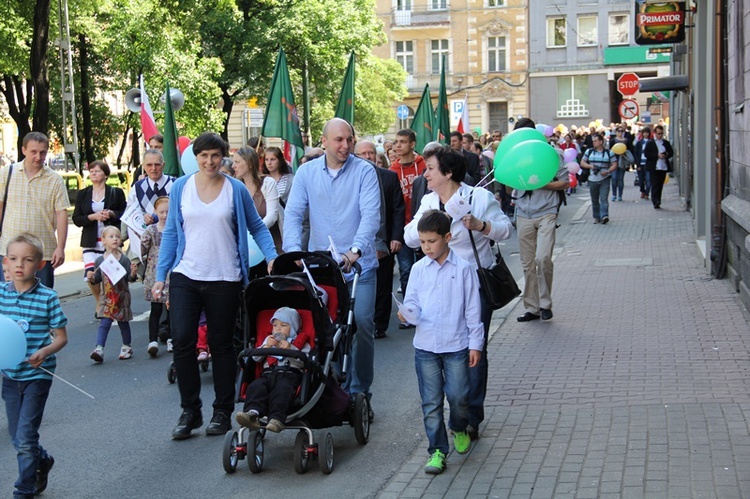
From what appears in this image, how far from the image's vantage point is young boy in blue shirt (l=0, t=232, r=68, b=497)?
18.5 ft

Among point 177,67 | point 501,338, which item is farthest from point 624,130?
point 501,338

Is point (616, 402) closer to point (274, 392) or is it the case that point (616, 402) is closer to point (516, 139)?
point (516, 139)

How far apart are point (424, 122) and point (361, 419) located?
11.1m

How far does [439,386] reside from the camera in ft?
19.8

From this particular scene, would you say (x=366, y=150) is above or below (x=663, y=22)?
below

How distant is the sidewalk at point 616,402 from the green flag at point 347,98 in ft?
10.1

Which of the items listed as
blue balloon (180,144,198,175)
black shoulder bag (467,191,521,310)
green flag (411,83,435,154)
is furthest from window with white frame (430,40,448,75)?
black shoulder bag (467,191,521,310)

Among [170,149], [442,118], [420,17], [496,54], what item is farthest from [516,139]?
[420,17]

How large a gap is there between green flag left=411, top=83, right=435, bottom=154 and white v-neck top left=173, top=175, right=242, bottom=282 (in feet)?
34.2

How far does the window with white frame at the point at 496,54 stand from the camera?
69812 mm

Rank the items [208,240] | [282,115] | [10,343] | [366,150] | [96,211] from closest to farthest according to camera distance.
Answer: [10,343] < [208,240] < [366,150] < [96,211] < [282,115]

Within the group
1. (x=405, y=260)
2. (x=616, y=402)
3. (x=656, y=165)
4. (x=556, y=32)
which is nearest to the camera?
(x=616, y=402)

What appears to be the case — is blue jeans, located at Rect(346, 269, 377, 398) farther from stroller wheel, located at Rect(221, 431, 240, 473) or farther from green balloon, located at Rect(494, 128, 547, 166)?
green balloon, located at Rect(494, 128, 547, 166)

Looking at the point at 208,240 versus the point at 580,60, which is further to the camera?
the point at 580,60
